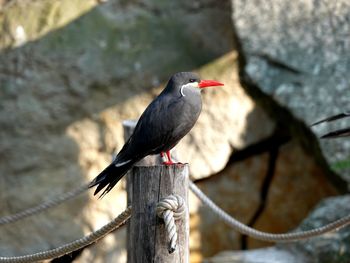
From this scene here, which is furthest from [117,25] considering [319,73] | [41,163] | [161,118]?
[161,118]

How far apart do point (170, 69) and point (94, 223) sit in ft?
4.44

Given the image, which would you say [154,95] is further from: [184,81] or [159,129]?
[159,129]

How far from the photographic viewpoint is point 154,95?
20.7 feet

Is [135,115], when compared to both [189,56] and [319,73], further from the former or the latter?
[319,73]

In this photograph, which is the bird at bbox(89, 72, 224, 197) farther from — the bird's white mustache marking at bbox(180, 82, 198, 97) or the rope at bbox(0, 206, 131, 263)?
the rope at bbox(0, 206, 131, 263)

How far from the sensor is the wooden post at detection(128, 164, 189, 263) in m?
2.84

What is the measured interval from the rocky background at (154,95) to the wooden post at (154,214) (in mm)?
3287

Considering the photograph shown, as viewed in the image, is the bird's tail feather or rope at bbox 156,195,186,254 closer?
rope at bbox 156,195,186,254

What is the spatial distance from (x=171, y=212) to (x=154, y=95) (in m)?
3.57

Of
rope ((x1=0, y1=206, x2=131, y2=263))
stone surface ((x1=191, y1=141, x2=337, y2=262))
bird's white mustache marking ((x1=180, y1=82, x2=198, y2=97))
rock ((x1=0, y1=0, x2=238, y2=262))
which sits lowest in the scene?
rope ((x1=0, y1=206, x2=131, y2=263))

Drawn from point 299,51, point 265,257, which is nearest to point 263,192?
point 265,257

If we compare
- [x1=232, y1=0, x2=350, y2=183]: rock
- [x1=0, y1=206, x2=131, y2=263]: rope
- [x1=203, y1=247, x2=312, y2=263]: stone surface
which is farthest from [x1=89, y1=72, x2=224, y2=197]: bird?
[x1=232, y1=0, x2=350, y2=183]: rock

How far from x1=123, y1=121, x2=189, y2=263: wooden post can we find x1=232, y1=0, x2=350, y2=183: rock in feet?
10.6

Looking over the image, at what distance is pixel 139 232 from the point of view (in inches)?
113
